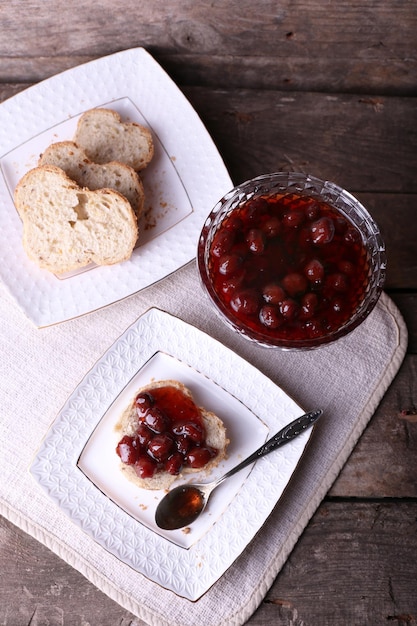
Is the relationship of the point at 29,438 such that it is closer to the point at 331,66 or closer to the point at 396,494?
the point at 396,494

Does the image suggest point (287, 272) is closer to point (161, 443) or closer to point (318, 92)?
point (161, 443)

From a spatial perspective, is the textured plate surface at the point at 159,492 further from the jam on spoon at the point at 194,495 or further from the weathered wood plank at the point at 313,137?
the weathered wood plank at the point at 313,137

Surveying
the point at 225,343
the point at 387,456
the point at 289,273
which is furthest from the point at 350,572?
the point at 289,273

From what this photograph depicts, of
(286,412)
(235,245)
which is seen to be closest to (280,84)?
(235,245)

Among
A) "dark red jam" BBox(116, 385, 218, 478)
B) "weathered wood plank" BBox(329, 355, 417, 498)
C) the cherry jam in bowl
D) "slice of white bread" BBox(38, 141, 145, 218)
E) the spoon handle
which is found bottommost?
"weathered wood plank" BBox(329, 355, 417, 498)

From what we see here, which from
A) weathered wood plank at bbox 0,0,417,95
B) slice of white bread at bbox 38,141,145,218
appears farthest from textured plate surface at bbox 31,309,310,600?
weathered wood plank at bbox 0,0,417,95

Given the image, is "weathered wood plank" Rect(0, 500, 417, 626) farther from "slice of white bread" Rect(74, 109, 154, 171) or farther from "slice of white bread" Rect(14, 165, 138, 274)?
"slice of white bread" Rect(74, 109, 154, 171)
